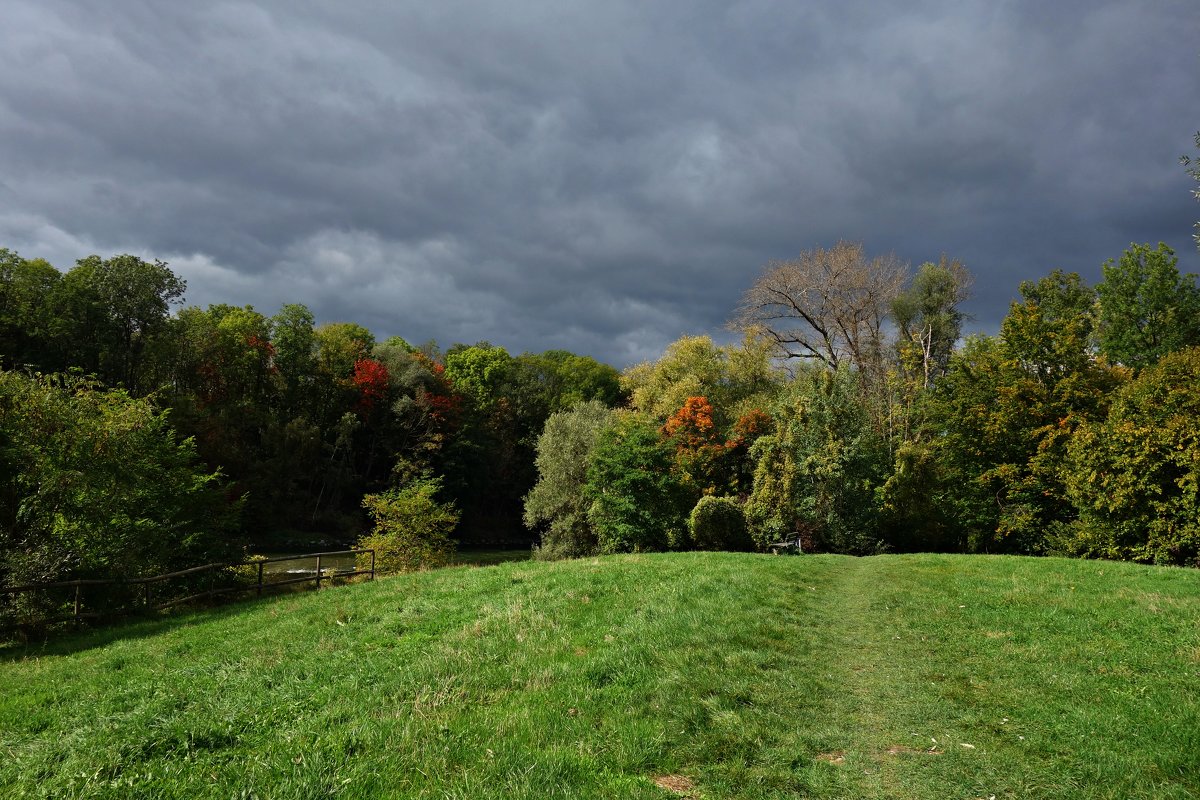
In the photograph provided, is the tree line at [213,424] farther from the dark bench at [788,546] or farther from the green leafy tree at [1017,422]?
the green leafy tree at [1017,422]

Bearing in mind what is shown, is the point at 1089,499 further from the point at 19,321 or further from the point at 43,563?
the point at 19,321

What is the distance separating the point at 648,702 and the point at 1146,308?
42.3 metres

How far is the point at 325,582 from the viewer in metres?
23.1

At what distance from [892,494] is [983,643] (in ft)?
77.0

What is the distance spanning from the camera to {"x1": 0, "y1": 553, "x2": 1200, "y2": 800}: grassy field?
4590mm

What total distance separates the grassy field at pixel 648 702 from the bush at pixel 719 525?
1656cm

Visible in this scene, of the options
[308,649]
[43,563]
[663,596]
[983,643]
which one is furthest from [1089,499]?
[43,563]

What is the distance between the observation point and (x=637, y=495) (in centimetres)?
3062

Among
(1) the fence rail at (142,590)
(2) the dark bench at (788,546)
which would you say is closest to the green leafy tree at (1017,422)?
(2) the dark bench at (788,546)

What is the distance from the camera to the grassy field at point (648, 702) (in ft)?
15.1

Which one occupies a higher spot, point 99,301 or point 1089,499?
point 99,301

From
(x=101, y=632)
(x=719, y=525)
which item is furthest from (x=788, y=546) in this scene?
(x=101, y=632)

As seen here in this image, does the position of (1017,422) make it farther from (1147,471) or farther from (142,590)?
(142,590)

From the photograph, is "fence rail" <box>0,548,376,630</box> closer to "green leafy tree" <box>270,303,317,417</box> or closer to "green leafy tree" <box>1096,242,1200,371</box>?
"green leafy tree" <box>270,303,317,417</box>
